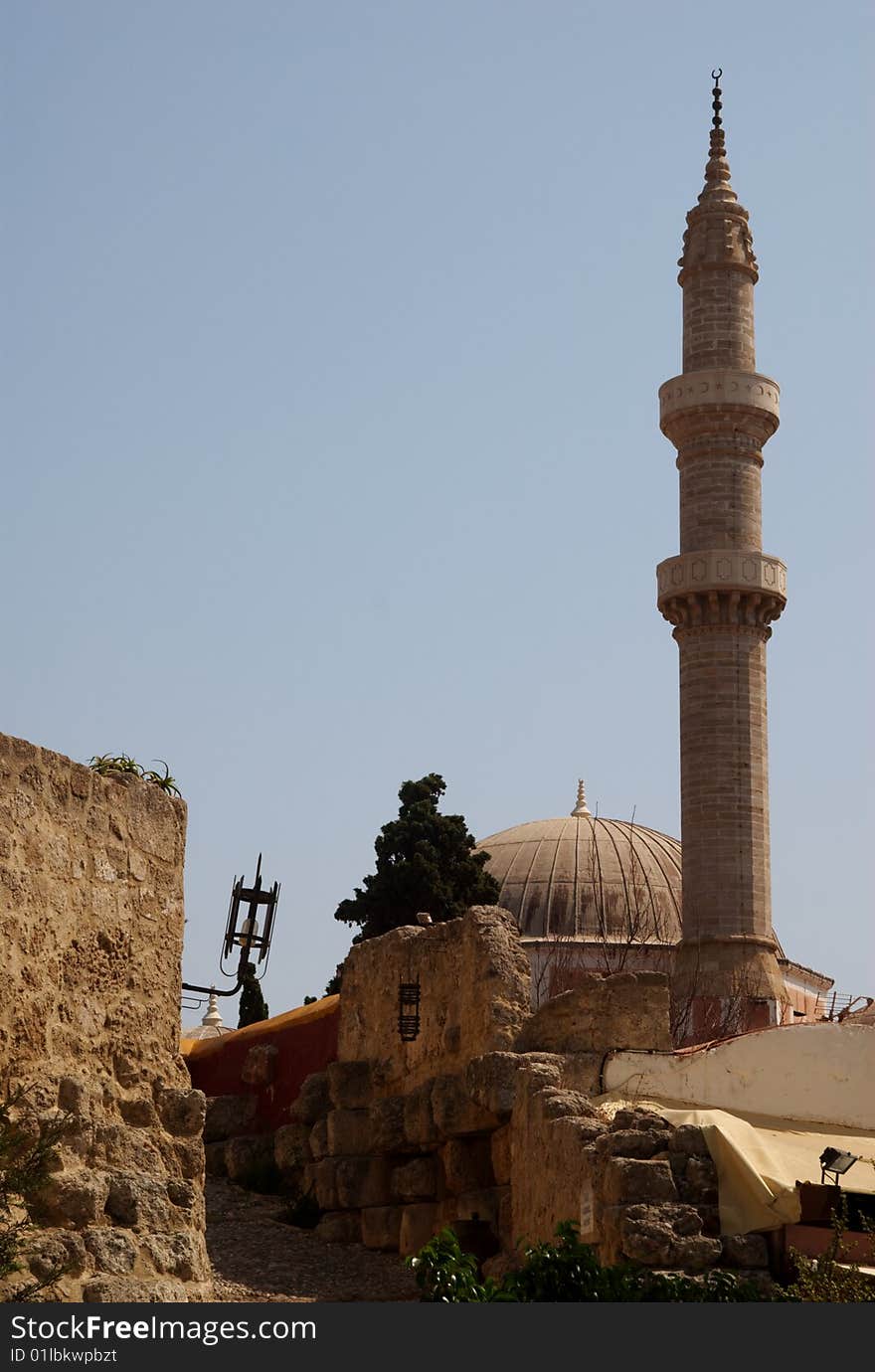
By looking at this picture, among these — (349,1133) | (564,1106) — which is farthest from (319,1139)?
(564,1106)

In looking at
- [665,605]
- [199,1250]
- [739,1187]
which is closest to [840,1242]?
[739,1187]

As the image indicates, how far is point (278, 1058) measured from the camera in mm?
17578

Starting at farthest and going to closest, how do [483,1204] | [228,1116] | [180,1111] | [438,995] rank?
[228,1116]
[438,995]
[483,1204]
[180,1111]

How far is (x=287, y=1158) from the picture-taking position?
16219 mm

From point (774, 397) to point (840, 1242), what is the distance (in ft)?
87.2

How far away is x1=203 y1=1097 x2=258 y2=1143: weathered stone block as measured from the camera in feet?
56.7

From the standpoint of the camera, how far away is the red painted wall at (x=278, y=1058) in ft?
55.9

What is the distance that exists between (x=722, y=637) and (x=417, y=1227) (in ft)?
66.4

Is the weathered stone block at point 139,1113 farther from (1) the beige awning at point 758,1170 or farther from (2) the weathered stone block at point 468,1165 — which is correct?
(2) the weathered stone block at point 468,1165

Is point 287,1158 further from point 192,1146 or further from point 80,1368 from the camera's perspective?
point 80,1368

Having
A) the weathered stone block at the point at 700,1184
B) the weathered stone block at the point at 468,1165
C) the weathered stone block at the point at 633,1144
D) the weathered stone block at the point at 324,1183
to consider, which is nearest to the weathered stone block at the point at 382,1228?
the weathered stone block at the point at 324,1183

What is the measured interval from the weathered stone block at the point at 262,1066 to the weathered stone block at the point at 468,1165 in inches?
145

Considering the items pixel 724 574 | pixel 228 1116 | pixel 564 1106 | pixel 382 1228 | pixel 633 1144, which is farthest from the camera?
pixel 724 574

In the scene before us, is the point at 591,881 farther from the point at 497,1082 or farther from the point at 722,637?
the point at 497,1082
